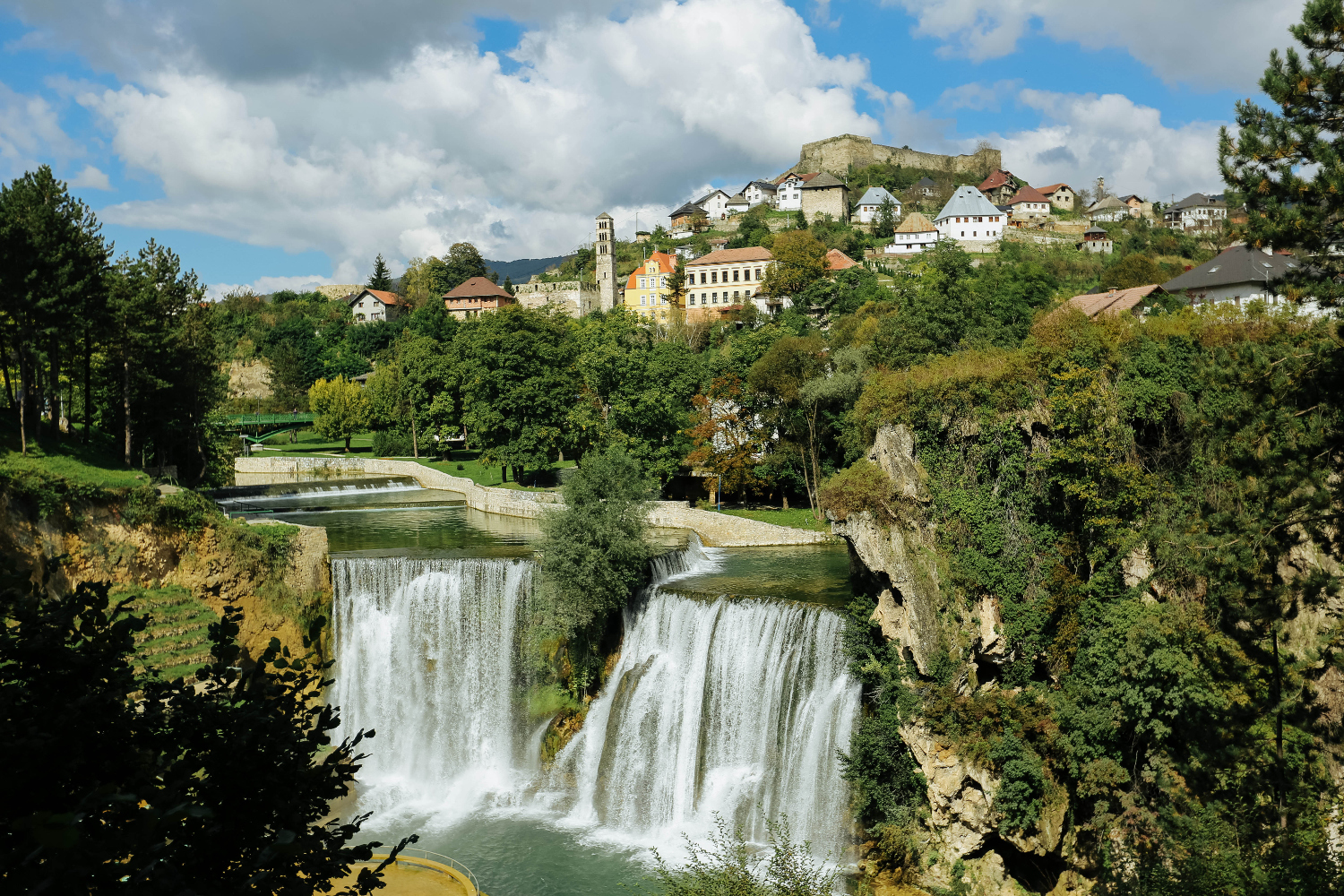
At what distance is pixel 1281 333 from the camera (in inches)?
661

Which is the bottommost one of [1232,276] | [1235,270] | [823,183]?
[1232,276]

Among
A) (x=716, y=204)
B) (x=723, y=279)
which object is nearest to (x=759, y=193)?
(x=716, y=204)

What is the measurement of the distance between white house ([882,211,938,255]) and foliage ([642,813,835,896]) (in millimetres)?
79526

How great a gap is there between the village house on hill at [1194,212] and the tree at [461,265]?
81.6 m

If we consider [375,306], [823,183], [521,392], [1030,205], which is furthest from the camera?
[823,183]

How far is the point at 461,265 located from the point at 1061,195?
76.1 m

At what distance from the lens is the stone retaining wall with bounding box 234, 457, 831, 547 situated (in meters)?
34.2

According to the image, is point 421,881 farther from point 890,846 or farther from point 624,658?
point 890,846

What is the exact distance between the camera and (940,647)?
19578 mm

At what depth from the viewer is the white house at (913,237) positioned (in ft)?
298

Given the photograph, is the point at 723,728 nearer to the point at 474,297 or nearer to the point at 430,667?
the point at 430,667

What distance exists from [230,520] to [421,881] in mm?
15064

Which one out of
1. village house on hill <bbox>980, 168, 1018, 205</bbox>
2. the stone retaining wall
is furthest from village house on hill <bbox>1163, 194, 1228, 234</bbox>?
the stone retaining wall

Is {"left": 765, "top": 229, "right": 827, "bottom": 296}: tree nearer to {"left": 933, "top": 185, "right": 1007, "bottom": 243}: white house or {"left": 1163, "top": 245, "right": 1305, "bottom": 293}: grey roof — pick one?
{"left": 933, "top": 185, "right": 1007, "bottom": 243}: white house
